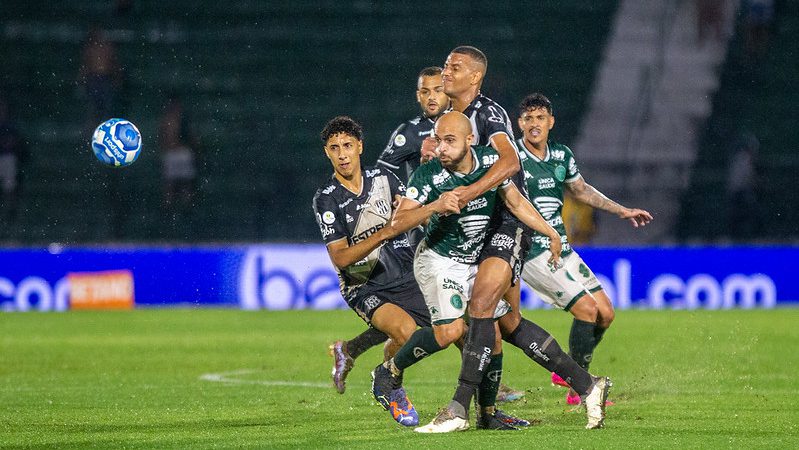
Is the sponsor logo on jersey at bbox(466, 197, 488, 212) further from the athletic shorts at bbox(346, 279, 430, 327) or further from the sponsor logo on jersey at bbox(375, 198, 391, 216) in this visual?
the athletic shorts at bbox(346, 279, 430, 327)

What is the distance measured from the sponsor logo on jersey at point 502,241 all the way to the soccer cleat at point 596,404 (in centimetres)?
87

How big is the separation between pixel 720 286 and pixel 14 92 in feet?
37.0

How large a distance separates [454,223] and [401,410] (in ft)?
3.65

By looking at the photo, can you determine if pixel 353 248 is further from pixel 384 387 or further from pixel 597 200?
pixel 597 200

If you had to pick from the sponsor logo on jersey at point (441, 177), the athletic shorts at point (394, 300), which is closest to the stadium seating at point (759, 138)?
the athletic shorts at point (394, 300)

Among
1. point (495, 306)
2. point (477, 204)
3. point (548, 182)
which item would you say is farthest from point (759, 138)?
point (495, 306)

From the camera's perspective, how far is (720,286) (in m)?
18.1

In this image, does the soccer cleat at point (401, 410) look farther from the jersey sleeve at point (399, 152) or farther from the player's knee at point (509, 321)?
the jersey sleeve at point (399, 152)

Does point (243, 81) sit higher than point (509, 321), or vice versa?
point (243, 81)

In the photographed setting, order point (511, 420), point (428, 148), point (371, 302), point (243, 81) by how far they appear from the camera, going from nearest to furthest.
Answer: point (511, 420), point (428, 148), point (371, 302), point (243, 81)

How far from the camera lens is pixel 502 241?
746 centimetres

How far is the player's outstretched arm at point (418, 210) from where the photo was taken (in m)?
7.08

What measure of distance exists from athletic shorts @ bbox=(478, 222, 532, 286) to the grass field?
910 millimetres

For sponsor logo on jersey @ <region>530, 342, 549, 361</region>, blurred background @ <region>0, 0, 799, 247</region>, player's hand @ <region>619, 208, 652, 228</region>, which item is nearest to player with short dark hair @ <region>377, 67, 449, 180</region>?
player's hand @ <region>619, 208, 652, 228</region>
